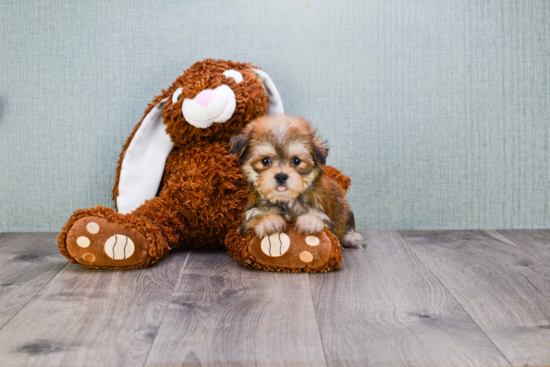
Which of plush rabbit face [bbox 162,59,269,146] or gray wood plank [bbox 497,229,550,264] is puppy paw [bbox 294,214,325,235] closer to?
plush rabbit face [bbox 162,59,269,146]

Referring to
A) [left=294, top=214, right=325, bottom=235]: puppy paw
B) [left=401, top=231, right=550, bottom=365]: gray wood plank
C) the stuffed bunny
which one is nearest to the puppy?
[left=294, top=214, right=325, bottom=235]: puppy paw

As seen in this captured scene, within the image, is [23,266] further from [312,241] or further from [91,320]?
[312,241]

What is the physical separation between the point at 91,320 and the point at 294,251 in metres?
0.63

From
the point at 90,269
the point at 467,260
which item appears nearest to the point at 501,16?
the point at 467,260

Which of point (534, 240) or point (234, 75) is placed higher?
point (234, 75)

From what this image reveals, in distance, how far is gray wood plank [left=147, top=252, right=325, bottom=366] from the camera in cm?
106

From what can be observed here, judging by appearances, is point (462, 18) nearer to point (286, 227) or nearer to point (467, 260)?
point (467, 260)

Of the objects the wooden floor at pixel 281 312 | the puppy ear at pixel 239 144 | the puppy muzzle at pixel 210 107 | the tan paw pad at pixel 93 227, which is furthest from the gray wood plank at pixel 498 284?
the tan paw pad at pixel 93 227

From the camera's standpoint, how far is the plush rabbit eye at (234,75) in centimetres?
182

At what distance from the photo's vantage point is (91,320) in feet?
4.05

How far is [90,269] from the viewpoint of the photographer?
166 centimetres

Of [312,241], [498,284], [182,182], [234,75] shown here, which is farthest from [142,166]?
[498,284]

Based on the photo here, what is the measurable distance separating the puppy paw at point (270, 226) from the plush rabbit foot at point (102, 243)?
1.30 feet

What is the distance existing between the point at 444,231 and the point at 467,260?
443 millimetres
